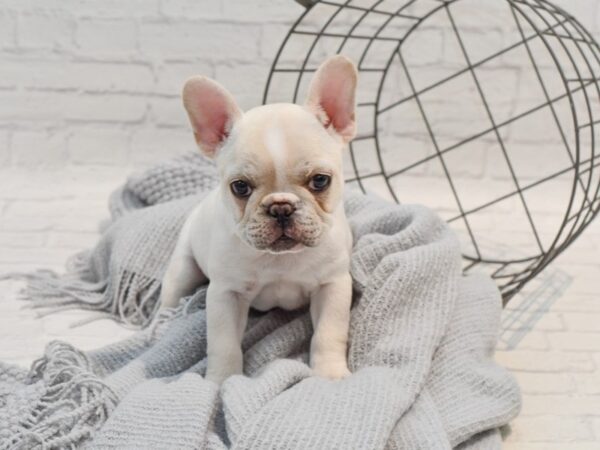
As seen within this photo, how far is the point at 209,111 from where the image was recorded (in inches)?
54.7

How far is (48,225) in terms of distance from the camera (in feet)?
7.20

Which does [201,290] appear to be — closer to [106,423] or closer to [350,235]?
[350,235]

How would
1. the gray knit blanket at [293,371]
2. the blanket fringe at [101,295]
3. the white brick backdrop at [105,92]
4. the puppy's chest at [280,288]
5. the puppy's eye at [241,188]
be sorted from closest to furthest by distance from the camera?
the gray knit blanket at [293,371], the puppy's eye at [241,188], the puppy's chest at [280,288], the blanket fringe at [101,295], the white brick backdrop at [105,92]

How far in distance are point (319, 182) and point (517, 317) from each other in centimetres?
72

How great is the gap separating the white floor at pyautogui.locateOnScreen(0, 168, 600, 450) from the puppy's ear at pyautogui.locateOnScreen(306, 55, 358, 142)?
1.97 ft

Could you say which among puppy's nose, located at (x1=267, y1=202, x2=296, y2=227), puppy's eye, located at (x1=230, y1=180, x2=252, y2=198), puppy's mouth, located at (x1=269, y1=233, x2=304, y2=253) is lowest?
puppy's mouth, located at (x1=269, y1=233, x2=304, y2=253)

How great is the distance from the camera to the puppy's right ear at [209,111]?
1.37m

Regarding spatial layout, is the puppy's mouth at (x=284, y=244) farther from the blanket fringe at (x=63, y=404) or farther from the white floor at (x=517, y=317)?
the white floor at (x=517, y=317)

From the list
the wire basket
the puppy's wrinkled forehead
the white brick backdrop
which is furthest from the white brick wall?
the puppy's wrinkled forehead

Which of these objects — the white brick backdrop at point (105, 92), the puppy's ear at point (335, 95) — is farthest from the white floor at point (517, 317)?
the puppy's ear at point (335, 95)

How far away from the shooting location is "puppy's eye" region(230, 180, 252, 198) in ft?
4.33

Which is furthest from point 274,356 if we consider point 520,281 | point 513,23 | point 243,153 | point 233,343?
point 513,23

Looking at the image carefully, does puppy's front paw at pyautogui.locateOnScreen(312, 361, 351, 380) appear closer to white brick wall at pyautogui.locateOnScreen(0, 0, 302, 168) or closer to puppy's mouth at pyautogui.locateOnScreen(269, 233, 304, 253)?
puppy's mouth at pyautogui.locateOnScreen(269, 233, 304, 253)

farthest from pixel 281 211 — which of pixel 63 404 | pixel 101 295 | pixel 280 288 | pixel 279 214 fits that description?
pixel 101 295
